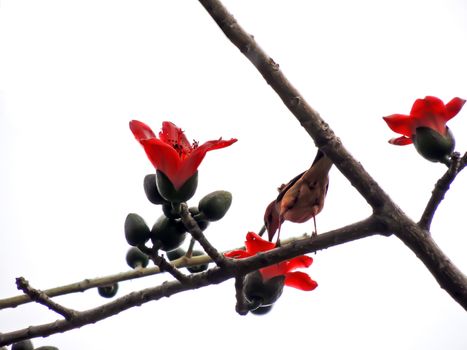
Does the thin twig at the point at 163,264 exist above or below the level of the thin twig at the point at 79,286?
below

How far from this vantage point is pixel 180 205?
59.9 inches

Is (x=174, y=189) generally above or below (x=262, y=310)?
above

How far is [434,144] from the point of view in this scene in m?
1.49

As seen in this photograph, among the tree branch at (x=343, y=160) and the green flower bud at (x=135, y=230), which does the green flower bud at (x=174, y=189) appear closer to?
the green flower bud at (x=135, y=230)

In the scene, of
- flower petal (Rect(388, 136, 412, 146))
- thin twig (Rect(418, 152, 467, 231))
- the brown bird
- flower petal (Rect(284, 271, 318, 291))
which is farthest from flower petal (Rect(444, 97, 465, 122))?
flower petal (Rect(284, 271, 318, 291))

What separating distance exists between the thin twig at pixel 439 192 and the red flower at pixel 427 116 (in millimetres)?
209

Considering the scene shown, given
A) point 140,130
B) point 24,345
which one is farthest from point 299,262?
point 24,345

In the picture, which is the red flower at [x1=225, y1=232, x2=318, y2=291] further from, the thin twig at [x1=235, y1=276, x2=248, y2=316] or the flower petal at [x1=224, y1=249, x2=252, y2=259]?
the thin twig at [x1=235, y1=276, x2=248, y2=316]

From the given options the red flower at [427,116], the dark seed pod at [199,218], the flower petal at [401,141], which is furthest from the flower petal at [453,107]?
the dark seed pod at [199,218]

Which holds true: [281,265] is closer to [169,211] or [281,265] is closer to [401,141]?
[169,211]

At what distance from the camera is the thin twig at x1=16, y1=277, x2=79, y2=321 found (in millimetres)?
1456

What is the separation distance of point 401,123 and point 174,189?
69 cm

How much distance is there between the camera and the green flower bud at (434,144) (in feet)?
4.88

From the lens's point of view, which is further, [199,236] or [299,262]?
[299,262]
